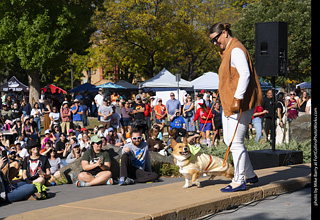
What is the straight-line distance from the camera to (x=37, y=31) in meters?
30.4

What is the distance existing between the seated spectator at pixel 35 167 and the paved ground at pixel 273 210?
442cm

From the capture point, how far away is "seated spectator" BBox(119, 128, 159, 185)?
9094 mm

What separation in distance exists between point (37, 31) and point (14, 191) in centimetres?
2423

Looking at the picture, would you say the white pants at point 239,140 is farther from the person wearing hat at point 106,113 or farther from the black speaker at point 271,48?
the person wearing hat at point 106,113

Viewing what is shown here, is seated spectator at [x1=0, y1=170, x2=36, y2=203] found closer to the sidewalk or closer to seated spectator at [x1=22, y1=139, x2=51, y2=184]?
seated spectator at [x1=22, y1=139, x2=51, y2=184]

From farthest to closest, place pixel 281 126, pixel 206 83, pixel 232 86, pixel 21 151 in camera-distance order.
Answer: pixel 206 83
pixel 281 126
pixel 21 151
pixel 232 86

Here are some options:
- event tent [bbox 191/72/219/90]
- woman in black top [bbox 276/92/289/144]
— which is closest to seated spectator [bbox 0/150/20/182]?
woman in black top [bbox 276/92/289/144]

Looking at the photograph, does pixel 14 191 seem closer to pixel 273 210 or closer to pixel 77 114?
pixel 273 210

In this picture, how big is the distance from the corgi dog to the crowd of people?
569mm

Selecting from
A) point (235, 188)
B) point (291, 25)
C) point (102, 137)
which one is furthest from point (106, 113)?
point (291, 25)

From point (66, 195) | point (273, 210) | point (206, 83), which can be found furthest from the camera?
point (206, 83)

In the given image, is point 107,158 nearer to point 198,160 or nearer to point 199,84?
point 198,160

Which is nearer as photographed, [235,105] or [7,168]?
[235,105]

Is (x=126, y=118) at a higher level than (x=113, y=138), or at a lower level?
higher
